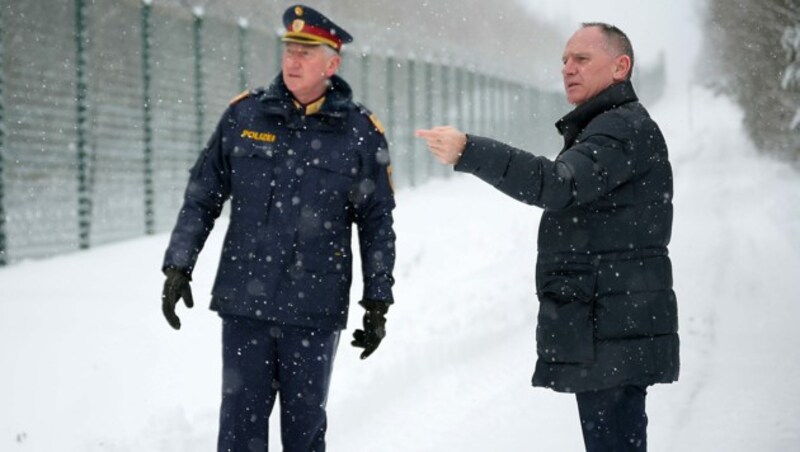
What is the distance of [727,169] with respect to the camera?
103 feet

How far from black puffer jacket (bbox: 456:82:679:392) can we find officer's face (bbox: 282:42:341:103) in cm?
108

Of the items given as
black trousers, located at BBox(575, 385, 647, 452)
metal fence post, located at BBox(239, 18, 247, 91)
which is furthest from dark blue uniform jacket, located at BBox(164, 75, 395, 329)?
metal fence post, located at BBox(239, 18, 247, 91)

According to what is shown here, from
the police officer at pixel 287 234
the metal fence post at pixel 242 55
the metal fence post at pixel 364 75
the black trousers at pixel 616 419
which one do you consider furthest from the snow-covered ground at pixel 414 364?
the metal fence post at pixel 364 75

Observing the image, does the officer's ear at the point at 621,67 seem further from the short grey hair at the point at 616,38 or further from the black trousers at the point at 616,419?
the black trousers at the point at 616,419

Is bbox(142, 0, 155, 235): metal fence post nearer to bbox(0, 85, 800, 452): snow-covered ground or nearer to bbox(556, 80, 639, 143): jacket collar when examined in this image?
bbox(0, 85, 800, 452): snow-covered ground

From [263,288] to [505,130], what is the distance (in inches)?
1207

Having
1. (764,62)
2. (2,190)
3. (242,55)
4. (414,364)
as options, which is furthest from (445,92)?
(414,364)

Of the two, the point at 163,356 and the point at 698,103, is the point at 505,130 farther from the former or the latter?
the point at 698,103

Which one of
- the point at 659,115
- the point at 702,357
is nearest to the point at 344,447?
the point at 702,357

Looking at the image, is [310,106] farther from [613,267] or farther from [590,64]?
[613,267]

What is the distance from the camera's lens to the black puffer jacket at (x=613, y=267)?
336cm

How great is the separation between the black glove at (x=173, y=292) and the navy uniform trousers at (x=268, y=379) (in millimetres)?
201

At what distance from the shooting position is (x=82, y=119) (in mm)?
11367

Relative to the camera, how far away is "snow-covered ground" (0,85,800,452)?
5.36 m
